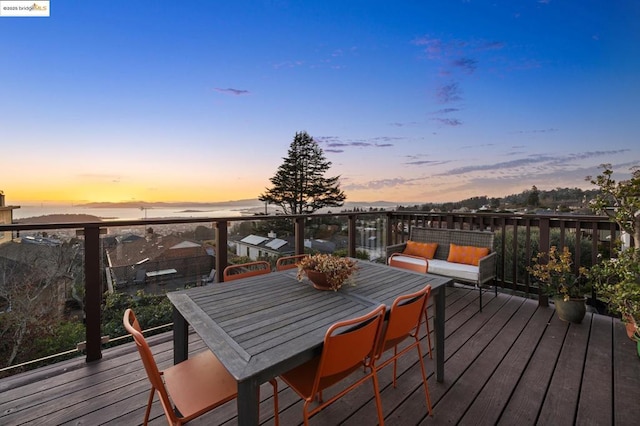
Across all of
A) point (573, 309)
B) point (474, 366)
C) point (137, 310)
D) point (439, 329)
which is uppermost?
point (439, 329)

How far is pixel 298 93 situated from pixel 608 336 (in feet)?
22.7

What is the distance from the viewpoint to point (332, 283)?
5.96ft

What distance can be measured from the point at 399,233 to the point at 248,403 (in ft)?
16.2

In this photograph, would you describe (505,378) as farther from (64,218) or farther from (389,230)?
(64,218)

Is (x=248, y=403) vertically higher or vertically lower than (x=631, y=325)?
higher

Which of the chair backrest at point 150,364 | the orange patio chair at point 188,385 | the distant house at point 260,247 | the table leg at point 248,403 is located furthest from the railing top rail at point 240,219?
the table leg at point 248,403

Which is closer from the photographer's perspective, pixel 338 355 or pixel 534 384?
pixel 338 355

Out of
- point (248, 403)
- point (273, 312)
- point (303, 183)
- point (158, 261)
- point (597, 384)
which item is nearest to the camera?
point (248, 403)

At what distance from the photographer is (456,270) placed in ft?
12.2

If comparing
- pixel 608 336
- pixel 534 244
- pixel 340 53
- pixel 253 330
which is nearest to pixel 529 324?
pixel 608 336

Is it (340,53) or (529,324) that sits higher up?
(340,53)

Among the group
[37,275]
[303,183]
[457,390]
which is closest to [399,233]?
[457,390]

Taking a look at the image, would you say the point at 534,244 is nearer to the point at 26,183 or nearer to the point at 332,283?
the point at 332,283

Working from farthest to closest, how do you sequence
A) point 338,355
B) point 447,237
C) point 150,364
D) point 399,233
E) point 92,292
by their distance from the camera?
point 399,233 → point 447,237 → point 92,292 → point 338,355 → point 150,364
